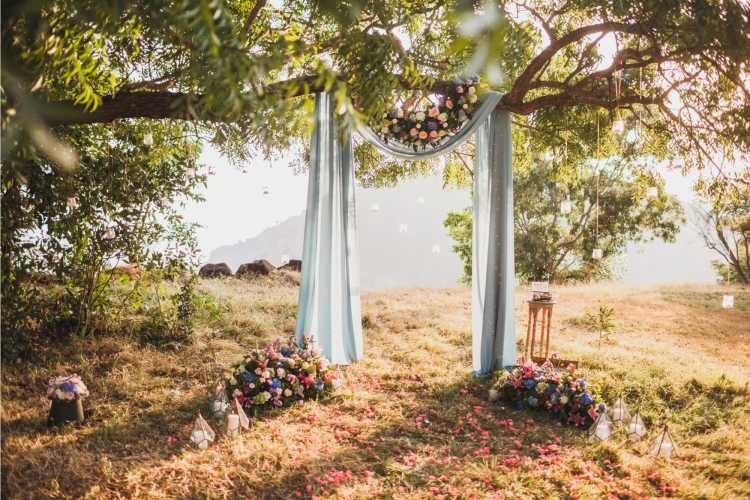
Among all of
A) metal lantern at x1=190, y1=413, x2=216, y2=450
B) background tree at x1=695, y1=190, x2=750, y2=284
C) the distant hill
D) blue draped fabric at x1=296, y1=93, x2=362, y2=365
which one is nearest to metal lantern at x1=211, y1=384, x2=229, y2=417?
metal lantern at x1=190, y1=413, x2=216, y2=450

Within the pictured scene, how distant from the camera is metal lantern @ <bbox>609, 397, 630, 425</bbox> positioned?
302cm

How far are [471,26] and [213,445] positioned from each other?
7.92 feet

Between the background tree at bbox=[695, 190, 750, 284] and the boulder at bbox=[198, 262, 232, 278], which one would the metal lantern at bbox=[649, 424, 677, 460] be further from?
the background tree at bbox=[695, 190, 750, 284]

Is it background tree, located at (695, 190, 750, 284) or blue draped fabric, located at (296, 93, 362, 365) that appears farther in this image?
background tree, located at (695, 190, 750, 284)

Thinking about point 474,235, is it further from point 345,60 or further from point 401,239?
point 401,239

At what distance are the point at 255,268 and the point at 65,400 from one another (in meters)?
5.70

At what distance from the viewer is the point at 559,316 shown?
625cm

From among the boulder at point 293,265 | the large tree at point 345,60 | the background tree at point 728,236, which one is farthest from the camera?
the background tree at point 728,236

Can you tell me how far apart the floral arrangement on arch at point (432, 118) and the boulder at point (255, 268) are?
5.17m

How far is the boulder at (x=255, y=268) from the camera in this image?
8.35 metres

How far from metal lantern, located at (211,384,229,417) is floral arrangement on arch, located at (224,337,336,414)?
0.07 meters

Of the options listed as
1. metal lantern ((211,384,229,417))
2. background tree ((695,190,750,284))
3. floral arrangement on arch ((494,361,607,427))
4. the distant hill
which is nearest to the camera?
metal lantern ((211,384,229,417))

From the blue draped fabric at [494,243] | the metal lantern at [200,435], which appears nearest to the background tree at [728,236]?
the blue draped fabric at [494,243]

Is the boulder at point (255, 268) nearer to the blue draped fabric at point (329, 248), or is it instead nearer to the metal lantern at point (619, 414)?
the blue draped fabric at point (329, 248)
